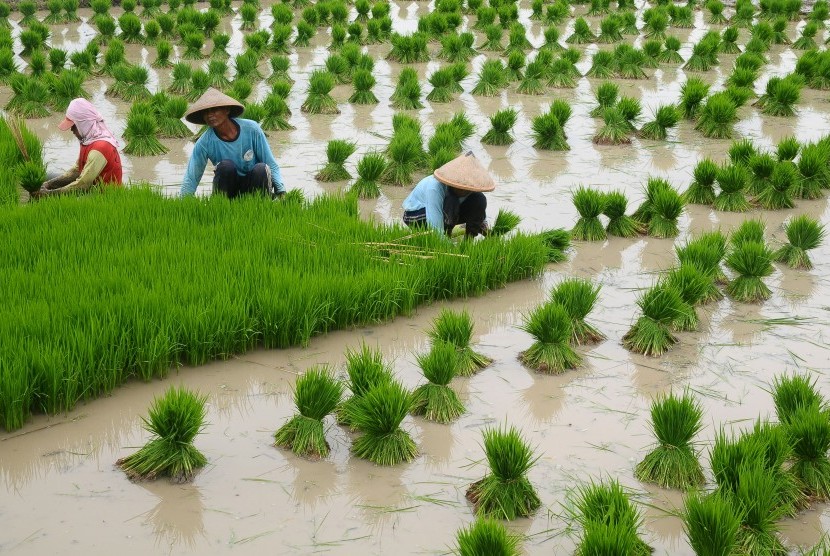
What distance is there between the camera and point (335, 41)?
1232 cm

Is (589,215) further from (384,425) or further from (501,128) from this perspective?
(384,425)

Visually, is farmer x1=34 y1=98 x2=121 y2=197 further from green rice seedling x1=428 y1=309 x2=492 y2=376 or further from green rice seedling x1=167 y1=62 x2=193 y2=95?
green rice seedling x1=167 y1=62 x2=193 y2=95

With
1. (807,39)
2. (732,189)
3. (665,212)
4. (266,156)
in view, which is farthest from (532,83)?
(266,156)

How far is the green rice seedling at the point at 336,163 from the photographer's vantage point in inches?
289

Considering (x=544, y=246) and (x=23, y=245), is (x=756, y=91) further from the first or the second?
(x=23, y=245)

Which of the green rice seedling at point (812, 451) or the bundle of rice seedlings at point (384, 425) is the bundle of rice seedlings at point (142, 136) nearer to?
the bundle of rice seedlings at point (384, 425)

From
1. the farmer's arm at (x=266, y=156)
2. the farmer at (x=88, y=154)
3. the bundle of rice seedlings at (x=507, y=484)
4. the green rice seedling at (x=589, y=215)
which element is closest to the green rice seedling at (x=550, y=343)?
the bundle of rice seedlings at (x=507, y=484)

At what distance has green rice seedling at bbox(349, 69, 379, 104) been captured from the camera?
9.65 meters

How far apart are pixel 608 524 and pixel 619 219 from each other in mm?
3553

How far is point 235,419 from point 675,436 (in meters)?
1.73

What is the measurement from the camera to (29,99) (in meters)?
8.92

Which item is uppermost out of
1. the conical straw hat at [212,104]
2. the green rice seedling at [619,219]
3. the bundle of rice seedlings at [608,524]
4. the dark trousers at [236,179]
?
the conical straw hat at [212,104]

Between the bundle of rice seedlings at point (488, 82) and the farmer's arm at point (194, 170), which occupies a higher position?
the farmer's arm at point (194, 170)

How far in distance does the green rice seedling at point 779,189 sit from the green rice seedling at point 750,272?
1561 mm
